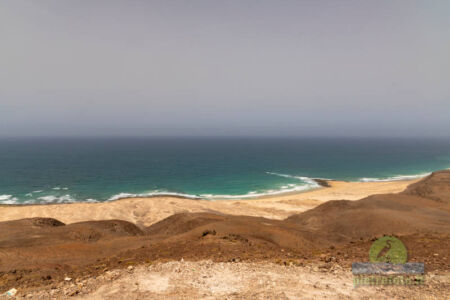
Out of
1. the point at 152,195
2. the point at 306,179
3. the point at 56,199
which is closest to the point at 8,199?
the point at 56,199

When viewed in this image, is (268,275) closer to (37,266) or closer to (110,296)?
(110,296)

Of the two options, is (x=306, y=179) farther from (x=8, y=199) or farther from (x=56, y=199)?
(x=8, y=199)

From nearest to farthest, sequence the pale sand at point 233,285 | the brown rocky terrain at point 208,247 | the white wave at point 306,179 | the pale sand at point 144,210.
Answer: the pale sand at point 233,285 < the brown rocky terrain at point 208,247 < the pale sand at point 144,210 < the white wave at point 306,179

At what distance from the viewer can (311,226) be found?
20125mm

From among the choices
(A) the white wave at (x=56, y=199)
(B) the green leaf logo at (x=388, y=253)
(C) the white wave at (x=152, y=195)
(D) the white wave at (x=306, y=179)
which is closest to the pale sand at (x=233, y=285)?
(B) the green leaf logo at (x=388, y=253)

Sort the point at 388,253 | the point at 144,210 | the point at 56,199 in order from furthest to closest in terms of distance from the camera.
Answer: the point at 56,199 < the point at 144,210 < the point at 388,253

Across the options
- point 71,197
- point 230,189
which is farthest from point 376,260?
point 71,197

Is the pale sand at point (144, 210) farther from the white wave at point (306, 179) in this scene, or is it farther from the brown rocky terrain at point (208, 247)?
the white wave at point (306, 179)

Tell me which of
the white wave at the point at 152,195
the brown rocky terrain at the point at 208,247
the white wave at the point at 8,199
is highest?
the brown rocky terrain at the point at 208,247

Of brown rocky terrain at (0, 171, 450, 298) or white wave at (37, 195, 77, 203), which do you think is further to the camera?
white wave at (37, 195, 77, 203)

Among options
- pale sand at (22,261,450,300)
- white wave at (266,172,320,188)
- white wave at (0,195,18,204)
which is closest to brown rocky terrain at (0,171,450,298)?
pale sand at (22,261,450,300)

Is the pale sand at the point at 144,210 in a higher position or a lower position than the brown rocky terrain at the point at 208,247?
lower

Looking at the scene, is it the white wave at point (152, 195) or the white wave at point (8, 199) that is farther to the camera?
the white wave at point (152, 195)

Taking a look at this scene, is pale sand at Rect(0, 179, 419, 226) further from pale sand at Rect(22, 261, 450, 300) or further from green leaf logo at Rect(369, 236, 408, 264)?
pale sand at Rect(22, 261, 450, 300)
